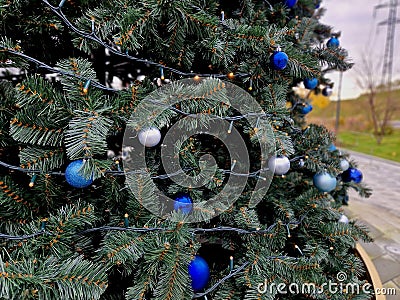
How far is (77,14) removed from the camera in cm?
59

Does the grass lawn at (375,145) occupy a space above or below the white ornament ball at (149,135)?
below

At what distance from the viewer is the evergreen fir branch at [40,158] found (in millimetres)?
498

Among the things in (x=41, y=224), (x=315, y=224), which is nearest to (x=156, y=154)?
(x=41, y=224)

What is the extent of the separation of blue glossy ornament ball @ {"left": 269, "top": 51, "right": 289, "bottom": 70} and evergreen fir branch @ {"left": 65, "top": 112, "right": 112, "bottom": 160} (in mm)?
373

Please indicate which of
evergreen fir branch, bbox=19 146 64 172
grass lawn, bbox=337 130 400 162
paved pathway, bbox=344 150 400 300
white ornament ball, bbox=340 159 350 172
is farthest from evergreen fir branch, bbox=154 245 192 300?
grass lawn, bbox=337 130 400 162

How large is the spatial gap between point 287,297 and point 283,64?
0.57 m

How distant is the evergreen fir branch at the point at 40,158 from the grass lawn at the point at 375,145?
A: 278 centimetres

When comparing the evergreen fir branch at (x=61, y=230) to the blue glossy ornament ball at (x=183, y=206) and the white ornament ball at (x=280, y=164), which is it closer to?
the blue glossy ornament ball at (x=183, y=206)

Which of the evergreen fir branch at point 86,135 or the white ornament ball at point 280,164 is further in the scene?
the white ornament ball at point 280,164

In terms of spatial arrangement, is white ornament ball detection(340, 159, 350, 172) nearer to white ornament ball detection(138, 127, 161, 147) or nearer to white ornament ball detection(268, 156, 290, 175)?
white ornament ball detection(268, 156, 290, 175)

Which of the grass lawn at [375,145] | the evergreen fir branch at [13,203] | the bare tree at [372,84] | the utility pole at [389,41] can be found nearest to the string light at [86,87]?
the evergreen fir branch at [13,203]

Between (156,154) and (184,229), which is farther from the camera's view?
(156,154)

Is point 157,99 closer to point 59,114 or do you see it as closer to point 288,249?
point 59,114

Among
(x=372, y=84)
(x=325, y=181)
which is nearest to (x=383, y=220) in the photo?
(x=325, y=181)
